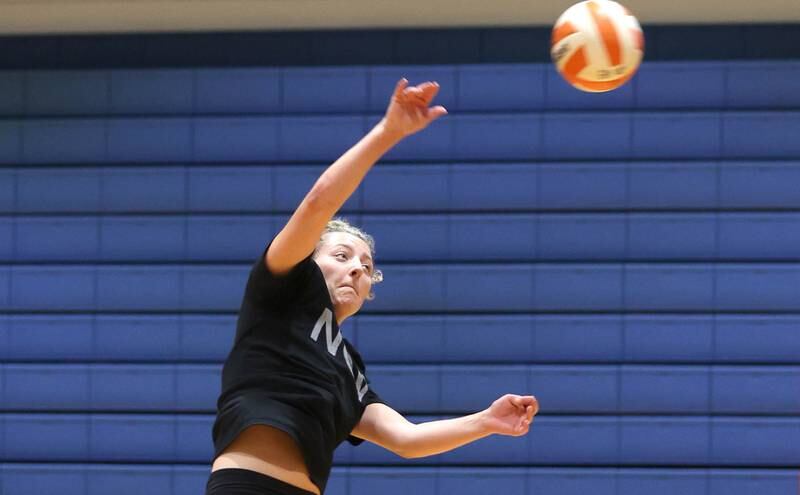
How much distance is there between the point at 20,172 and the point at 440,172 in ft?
7.94

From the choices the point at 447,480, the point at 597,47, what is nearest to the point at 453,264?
the point at 447,480

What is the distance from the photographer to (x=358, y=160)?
2104mm

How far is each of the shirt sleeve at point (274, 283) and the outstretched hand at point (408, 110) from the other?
382mm

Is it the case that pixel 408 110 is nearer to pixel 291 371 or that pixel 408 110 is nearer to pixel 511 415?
pixel 291 371

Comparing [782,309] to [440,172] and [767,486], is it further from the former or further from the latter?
[440,172]

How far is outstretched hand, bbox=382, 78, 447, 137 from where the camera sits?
2080 millimetres

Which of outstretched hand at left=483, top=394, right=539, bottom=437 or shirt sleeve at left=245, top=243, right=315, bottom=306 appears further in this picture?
outstretched hand at left=483, top=394, right=539, bottom=437

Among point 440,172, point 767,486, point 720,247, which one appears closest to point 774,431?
point 767,486

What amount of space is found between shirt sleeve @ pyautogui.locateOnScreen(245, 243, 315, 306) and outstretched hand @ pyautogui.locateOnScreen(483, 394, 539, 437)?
1.87ft

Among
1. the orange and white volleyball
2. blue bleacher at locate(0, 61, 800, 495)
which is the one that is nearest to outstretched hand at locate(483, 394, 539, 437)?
the orange and white volleyball

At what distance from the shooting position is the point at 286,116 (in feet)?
19.7

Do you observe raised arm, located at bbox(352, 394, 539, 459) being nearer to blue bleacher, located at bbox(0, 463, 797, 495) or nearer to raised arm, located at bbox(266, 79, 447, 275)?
raised arm, located at bbox(266, 79, 447, 275)

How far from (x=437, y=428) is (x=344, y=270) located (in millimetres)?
466

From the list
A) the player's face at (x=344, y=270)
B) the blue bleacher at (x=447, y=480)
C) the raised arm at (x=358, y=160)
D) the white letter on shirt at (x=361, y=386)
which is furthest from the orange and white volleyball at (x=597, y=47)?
the blue bleacher at (x=447, y=480)
